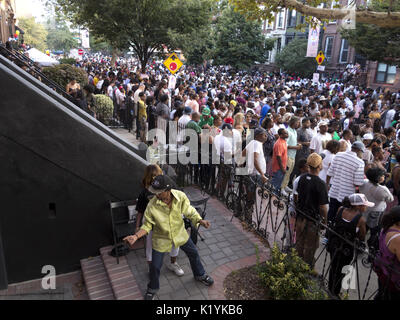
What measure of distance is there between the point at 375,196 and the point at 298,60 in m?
29.4

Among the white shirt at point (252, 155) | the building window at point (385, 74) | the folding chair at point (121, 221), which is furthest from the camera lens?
the building window at point (385, 74)

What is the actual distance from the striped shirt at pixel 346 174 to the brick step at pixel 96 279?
4392 millimetres

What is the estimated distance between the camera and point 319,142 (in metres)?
8.03

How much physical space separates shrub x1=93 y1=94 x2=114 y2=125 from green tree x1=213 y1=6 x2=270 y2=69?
20.1 metres

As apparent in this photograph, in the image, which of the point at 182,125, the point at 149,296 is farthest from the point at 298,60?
the point at 149,296

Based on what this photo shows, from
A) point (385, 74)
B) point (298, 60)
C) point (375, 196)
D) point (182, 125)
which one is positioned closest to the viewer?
point (375, 196)

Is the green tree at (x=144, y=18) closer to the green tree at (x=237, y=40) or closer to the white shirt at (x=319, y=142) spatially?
the white shirt at (x=319, y=142)

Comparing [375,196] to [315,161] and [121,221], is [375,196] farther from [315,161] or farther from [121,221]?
[121,221]

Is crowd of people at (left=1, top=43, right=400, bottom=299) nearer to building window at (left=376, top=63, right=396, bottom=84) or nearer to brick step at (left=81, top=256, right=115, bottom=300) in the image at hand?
brick step at (left=81, top=256, right=115, bottom=300)

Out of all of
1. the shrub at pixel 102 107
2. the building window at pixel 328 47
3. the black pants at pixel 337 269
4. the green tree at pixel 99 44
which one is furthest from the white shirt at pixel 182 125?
the building window at pixel 328 47

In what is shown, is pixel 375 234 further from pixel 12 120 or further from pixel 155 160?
pixel 12 120

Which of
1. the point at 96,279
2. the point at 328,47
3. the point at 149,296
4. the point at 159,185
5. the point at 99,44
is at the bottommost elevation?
the point at 96,279

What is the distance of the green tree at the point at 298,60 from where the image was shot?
103ft
